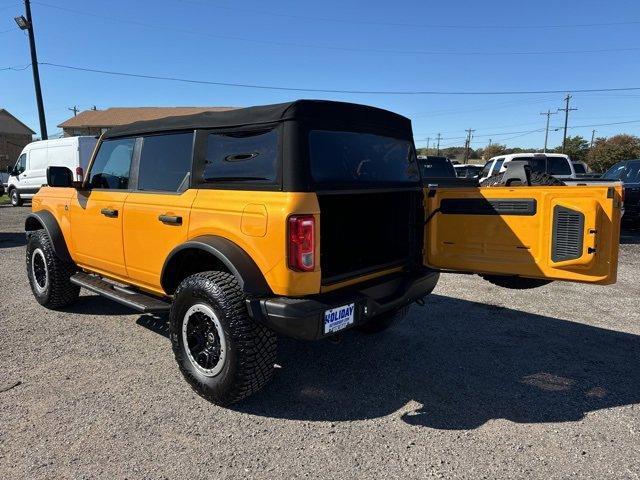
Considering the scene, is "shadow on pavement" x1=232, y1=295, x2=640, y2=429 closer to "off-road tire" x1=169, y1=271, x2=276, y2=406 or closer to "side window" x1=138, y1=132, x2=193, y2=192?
"off-road tire" x1=169, y1=271, x2=276, y2=406

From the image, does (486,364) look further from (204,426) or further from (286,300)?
(204,426)

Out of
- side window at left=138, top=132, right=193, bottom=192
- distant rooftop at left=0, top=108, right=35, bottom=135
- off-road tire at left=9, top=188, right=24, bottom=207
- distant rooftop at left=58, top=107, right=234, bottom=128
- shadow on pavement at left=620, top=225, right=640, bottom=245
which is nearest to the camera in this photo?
side window at left=138, top=132, right=193, bottom=192

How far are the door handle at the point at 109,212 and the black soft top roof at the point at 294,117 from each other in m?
0.70

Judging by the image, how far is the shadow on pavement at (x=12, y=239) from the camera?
9855 mm

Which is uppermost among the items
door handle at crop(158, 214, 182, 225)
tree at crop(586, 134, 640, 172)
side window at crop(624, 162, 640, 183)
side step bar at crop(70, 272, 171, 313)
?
tree at crop(586, 134, 640, 172)

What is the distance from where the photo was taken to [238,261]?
2842mm

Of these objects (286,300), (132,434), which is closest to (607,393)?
(286,300)

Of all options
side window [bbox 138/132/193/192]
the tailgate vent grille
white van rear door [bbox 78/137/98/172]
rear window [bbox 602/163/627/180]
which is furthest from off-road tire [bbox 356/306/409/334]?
white van rear door [bbox 78/137/98/172]

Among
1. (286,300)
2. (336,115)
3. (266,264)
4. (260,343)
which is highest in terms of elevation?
(336,115)

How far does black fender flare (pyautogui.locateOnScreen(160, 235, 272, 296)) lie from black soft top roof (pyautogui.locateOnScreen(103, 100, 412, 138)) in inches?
31.7

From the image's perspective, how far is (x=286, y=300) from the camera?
275 centimetres

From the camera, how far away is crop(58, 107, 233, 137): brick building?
44256mm

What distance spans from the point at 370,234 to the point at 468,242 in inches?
31.3

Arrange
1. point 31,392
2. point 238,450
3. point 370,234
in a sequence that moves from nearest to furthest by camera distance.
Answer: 1. point 238,450
2. point 31,392
3. point 370,234
